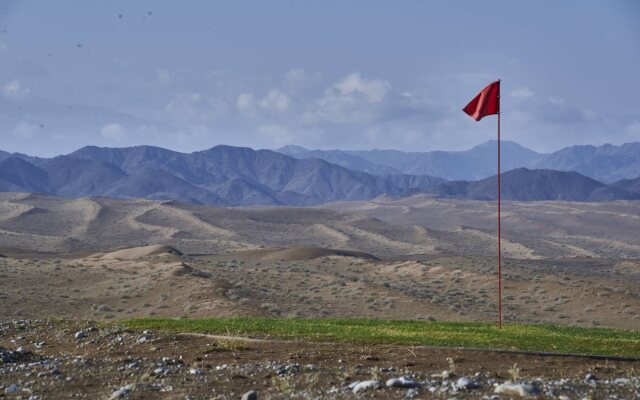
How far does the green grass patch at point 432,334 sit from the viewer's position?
14.0 metres

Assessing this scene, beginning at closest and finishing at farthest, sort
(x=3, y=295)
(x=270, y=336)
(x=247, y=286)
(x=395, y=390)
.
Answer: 1. (x=395, y=390)
2. (x=270, y=336)
3. (x=3, y=295)
4. (x=247, y=286)

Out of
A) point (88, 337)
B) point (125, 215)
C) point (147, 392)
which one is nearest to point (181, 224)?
point (125, 215)

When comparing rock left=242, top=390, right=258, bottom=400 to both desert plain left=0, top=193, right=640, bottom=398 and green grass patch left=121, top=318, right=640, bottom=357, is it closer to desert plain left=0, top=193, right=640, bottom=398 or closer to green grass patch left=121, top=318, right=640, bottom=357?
desert plain left=0, top=193, right=640, bottom=398

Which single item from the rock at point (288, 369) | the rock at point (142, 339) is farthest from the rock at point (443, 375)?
the rock at point (142, 339)

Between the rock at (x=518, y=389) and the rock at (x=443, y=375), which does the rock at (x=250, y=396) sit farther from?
the rock at (x=518, y=389)

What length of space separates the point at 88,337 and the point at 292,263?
37.8 m

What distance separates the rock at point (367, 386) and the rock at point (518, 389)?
1.49 m

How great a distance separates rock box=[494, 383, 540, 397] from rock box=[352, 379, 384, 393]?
149 centimetres

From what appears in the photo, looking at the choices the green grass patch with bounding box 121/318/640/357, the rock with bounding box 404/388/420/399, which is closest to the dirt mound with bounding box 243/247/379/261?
the green grass patch with bounding box 121/318/640/357

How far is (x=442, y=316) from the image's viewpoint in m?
31.1

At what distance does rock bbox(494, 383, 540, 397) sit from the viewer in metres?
8.86

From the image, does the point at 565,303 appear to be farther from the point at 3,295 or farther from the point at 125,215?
the point at 125,215

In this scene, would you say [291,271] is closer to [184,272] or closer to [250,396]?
[184,272]

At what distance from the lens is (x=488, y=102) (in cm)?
1842
